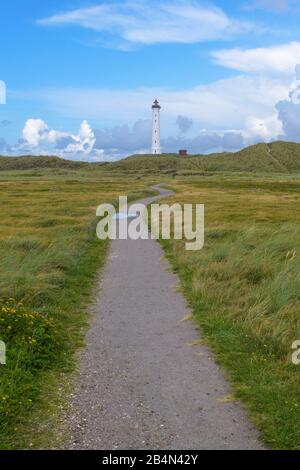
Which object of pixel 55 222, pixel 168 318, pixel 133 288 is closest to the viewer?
pixel 168 318

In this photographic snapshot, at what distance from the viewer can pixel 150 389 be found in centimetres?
780

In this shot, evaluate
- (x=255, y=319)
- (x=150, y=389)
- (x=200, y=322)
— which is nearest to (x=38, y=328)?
(x=150, y=389)

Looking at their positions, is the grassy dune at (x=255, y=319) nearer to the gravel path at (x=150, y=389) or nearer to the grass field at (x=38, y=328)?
the gravel path at (x=150, y=389)

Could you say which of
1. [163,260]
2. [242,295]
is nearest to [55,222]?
[163,260]

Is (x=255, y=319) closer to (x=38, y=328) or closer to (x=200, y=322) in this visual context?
(x=200, y=322)

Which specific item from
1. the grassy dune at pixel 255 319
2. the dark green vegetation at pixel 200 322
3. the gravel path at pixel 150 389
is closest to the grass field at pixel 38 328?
the dark green vegetation at pixel 200 322

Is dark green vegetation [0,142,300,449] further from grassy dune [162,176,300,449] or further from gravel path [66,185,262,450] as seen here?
gravel path [66,185,262,450]

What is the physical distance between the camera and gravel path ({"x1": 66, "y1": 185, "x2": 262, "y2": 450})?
631 cm

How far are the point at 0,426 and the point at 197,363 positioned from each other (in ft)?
12.3

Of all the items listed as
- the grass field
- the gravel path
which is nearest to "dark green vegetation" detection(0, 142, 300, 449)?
the grass field

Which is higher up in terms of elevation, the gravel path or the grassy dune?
the grassy dune
